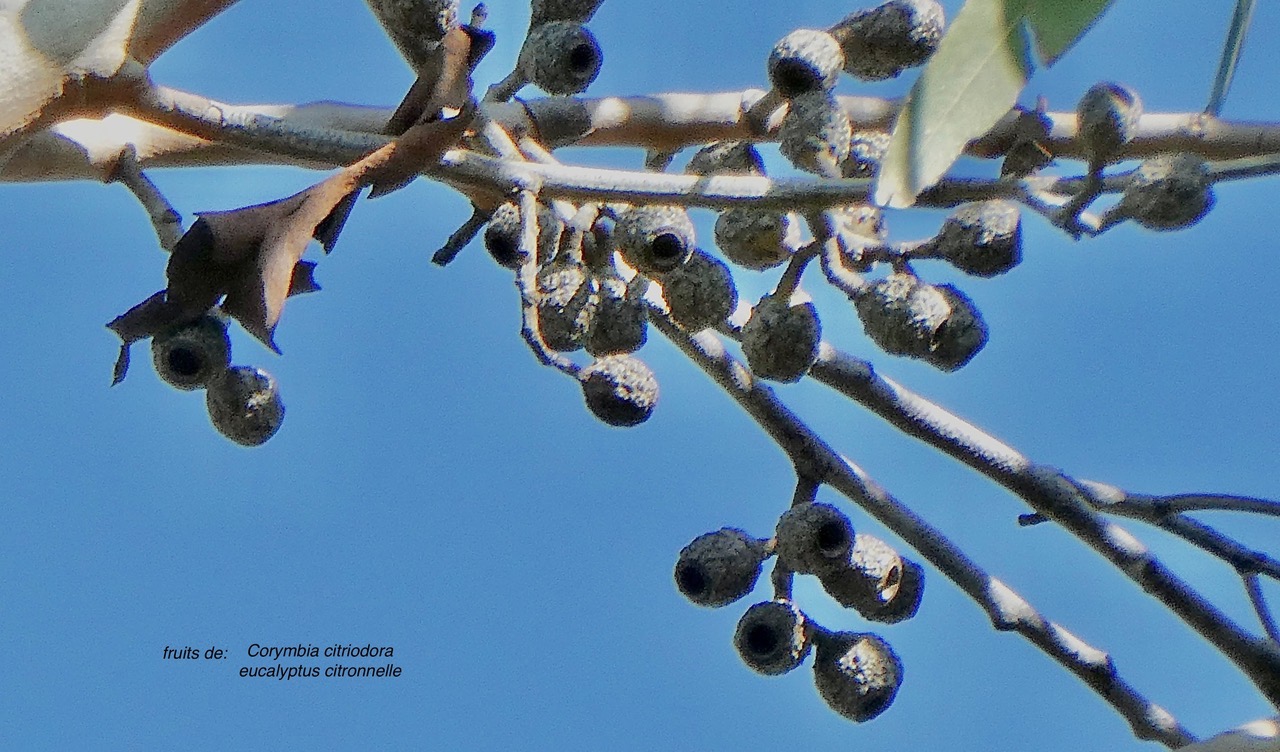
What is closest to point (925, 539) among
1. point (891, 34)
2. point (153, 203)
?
point (891, 34)

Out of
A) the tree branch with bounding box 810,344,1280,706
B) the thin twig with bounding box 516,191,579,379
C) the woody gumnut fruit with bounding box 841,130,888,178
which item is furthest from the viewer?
the tree branch with bounding box 810,344,1280,706

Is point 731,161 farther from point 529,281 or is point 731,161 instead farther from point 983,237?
point 529,281

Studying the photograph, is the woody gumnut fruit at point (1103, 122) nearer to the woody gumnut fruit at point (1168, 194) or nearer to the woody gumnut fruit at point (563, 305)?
the woody gumnut fruit at point (1168, 194)

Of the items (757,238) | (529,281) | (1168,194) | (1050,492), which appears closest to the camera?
(529,281)

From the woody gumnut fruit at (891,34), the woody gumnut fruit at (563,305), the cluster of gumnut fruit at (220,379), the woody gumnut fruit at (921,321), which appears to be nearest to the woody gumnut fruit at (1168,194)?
the woody gumnut fruit at (921,321)

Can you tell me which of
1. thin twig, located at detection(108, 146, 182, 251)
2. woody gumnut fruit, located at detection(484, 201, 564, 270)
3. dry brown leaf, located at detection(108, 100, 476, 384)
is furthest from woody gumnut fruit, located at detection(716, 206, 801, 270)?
thin twig, located at detection(108, 146, 182, 251)

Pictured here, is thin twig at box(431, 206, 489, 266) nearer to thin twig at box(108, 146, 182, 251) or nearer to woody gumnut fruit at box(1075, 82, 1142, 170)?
thin twig at box(108, 146, 182, 251)

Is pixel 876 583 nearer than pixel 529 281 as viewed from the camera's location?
No
